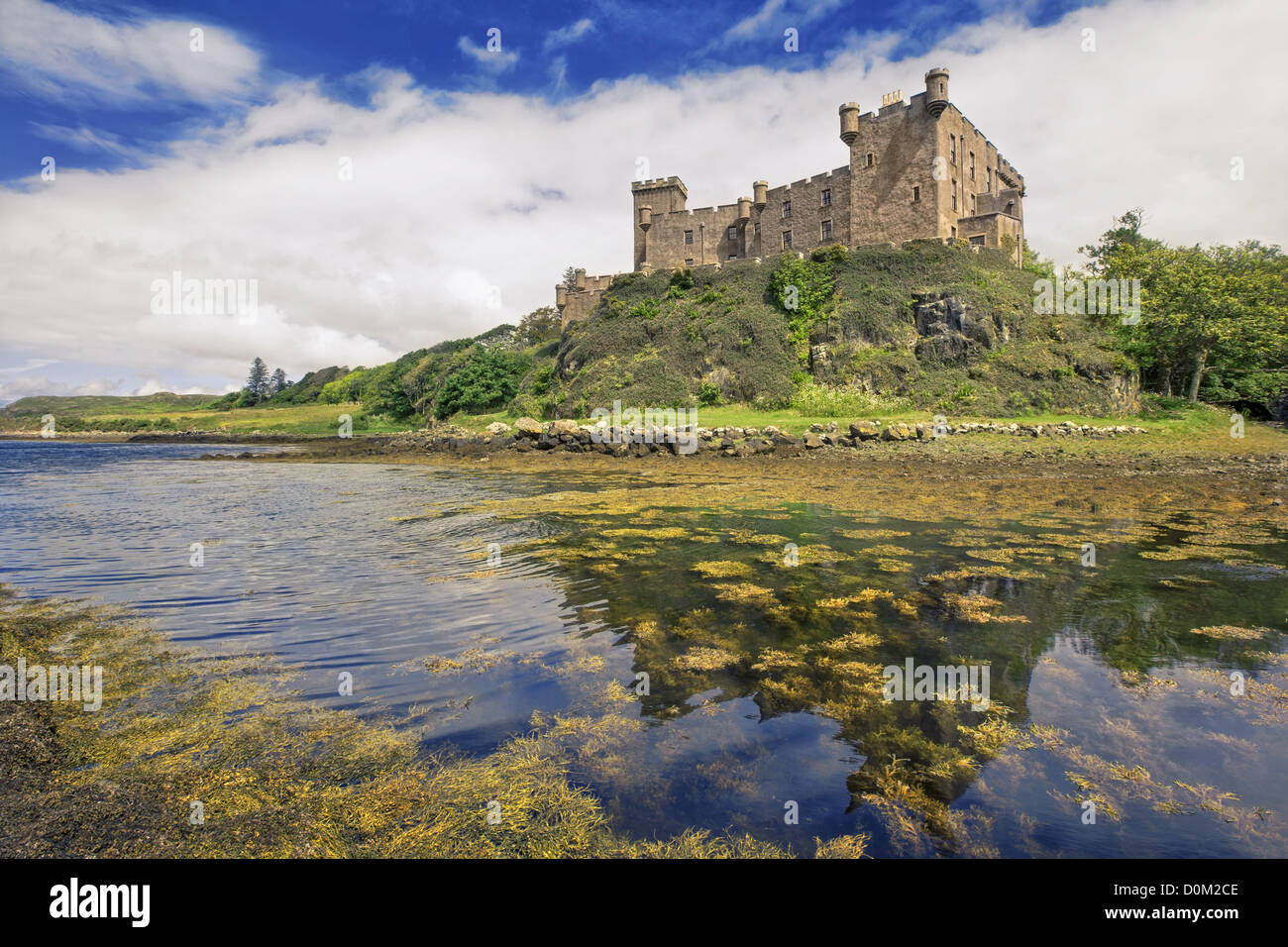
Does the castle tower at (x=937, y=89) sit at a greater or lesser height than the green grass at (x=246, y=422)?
greater

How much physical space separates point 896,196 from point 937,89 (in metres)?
7.59

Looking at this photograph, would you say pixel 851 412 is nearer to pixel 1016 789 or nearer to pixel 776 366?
pixel 776 366

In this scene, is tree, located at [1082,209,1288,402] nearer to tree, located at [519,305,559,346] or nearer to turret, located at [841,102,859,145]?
turret, located at [841,102,859,145]

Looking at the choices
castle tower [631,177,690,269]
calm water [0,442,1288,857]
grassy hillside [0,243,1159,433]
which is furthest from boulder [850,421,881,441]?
castle tower [631,177,690,269]

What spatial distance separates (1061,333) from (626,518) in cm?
4009

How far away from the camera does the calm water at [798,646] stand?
13.3 ft

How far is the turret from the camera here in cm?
5025

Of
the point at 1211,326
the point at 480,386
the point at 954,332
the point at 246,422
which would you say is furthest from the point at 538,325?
the point at 1211,326

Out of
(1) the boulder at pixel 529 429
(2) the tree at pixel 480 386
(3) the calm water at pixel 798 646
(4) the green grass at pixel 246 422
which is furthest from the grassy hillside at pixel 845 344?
(4) the green grass at pixel 246 422

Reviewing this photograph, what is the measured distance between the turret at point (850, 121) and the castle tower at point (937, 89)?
5656mm

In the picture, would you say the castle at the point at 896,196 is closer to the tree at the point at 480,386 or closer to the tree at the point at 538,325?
the tree at the point at 480,386

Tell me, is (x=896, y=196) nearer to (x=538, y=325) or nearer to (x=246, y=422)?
(x=538, y=325)

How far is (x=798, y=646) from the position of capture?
22.2 feet
